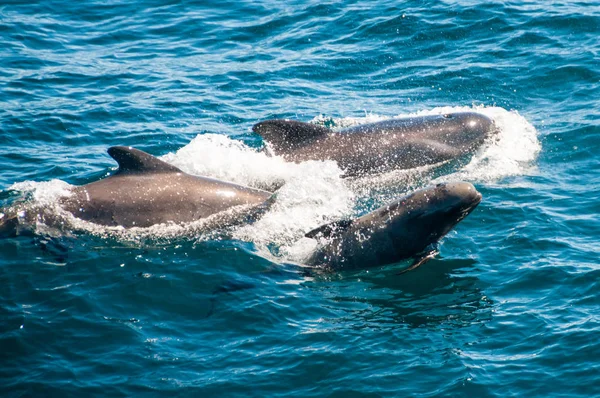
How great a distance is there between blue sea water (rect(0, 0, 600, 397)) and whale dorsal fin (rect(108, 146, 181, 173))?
119cm

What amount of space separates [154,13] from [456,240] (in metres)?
19.9

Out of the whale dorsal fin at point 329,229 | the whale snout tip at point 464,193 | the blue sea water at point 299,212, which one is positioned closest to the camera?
the blue sea water at point 299,212

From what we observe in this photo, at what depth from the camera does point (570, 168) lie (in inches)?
734

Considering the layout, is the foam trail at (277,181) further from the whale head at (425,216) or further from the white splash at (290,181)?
the whale head at (425,216)

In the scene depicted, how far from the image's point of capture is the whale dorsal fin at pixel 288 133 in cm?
1817

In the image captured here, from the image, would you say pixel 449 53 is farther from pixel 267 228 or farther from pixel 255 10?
pixel 267 228

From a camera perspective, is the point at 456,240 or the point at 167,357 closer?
the point at 167,357

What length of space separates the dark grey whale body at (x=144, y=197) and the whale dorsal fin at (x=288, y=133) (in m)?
2.63

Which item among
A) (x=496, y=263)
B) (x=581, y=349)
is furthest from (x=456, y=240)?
(x=581, y=349)

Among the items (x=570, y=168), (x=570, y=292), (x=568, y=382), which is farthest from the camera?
(x=570, y=168)

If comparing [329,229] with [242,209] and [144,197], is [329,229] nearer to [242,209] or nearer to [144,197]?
[242,209]

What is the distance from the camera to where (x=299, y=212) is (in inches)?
646

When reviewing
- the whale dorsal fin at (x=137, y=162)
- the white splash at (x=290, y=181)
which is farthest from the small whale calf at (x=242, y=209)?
the white splash at (x=290, y=181)

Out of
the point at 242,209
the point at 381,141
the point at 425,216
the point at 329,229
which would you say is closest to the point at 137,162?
the point at 242,209
